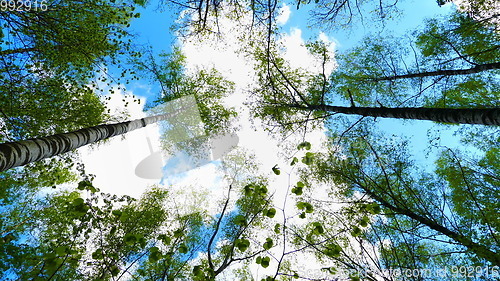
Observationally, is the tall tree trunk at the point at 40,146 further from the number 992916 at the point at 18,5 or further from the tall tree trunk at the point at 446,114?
the tall tree trunk at the point at 446,114

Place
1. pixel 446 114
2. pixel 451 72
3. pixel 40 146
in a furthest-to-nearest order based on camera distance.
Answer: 1. pixel 451 72
2. pixel 446 114
3. pixel 40 146

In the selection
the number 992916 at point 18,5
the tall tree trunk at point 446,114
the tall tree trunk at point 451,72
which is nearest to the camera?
the tall tree trunk at point 446,114

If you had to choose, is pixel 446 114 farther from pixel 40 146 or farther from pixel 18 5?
pixel 18 5

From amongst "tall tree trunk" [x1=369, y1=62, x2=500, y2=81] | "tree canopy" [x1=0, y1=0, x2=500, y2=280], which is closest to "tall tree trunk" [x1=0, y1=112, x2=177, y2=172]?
"tree canopy" [x1=0, y1=0, x2=500, y2=280]

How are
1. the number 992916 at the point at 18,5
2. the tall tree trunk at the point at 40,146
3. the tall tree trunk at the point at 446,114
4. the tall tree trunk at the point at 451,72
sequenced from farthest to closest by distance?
the tall tree trunk at the point at 451,72, the number 992916 at the point at 18,5, the tall tree trunk at the point at 446,114, the tall tree trunk at the point at 40,146

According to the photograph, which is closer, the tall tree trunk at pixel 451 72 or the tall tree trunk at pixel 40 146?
the tall tree trunk at pixel 40 146

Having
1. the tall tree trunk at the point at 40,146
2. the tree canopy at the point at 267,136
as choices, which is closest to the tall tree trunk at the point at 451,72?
the tree canopy at the point at 267,136

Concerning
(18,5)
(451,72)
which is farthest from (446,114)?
(18,5)

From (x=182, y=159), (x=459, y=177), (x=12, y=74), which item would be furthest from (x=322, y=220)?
(x=12, y=74)

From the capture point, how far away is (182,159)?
10.6 meters

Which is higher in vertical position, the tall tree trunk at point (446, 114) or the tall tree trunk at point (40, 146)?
the tall tree trunk at point (446, 114)

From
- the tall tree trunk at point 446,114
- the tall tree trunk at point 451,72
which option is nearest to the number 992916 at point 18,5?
the tall tree trunk at point 446,114

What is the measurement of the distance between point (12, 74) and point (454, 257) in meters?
11.2

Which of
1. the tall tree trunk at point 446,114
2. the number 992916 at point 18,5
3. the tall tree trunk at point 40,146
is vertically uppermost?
the number 992916 at point 18,5
